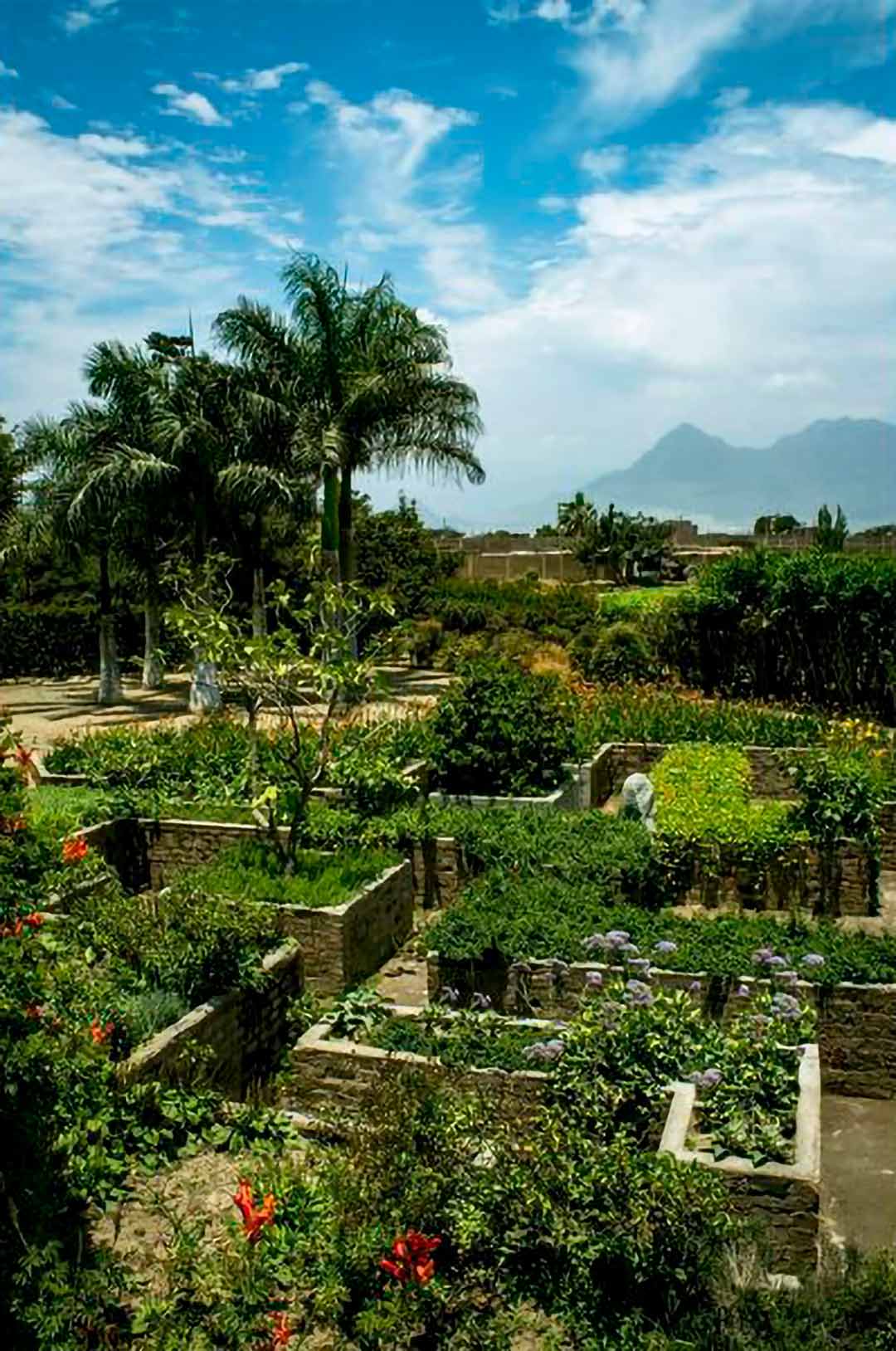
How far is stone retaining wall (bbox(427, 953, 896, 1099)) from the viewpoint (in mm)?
7086

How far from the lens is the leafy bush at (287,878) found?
29.4ft

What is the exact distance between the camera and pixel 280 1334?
430 centimetres

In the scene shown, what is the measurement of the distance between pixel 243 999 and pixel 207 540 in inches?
611

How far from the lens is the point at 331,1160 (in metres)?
5.20

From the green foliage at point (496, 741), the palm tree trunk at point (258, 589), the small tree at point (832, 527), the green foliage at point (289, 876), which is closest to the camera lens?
the green foliage at point (289, 876)

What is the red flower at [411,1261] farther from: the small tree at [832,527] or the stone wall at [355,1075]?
the small tree at [832,527]

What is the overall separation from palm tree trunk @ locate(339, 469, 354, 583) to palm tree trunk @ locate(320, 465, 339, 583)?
398 mm

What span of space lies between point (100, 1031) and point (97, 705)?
1758cm

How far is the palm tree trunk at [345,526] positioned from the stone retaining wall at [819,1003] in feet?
51.7

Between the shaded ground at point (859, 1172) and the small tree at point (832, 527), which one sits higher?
the small tree at point (832, 527)

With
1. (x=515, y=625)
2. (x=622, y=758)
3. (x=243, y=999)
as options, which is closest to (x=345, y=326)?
(x=515, y=625)

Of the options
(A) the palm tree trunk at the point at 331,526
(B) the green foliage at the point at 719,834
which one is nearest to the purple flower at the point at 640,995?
(B) the green foliage at the point at 719,834

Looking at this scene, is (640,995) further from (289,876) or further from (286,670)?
(286,670)

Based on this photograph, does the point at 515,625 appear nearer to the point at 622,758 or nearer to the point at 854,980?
the point at 622,758
